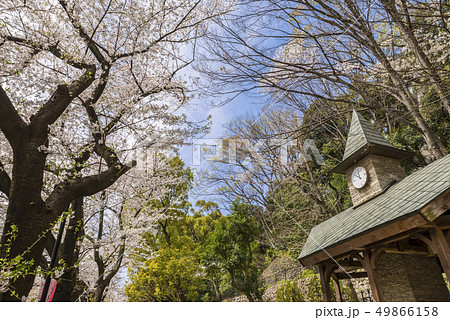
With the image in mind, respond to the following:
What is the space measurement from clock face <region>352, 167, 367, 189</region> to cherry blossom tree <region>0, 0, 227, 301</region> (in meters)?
5.06

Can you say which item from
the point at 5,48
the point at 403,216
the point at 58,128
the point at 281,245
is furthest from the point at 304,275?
the point at 5,48

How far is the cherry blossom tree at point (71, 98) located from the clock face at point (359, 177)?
5.06 metres

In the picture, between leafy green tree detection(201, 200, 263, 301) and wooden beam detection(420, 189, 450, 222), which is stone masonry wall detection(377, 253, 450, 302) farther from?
leafy green tree detection(201, 200, 263, 301)

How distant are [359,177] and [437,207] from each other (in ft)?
11.9

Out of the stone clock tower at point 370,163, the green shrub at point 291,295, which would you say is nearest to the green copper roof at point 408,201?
the stone clock tower at point 370,163

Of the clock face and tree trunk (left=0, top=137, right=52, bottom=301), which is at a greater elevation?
the clock face

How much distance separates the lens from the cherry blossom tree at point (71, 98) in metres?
3.42

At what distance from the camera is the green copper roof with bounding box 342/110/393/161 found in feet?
22.8

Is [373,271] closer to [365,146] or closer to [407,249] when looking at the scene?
[407,249]


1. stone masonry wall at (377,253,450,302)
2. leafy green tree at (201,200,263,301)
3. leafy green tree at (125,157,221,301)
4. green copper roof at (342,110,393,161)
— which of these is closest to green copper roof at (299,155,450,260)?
stone masonry wall at (377,253,450,302)
